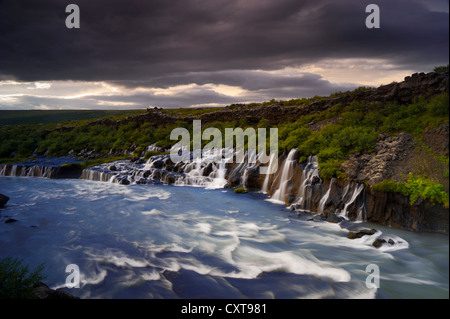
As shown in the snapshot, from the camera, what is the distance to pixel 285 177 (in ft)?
59.9

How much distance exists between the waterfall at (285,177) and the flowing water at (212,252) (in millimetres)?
1124

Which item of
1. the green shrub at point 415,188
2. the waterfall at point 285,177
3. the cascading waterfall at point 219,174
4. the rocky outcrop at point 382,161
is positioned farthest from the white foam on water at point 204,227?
the green shrub at point 415,188

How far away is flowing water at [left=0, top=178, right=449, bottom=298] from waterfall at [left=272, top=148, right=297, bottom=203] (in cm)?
112

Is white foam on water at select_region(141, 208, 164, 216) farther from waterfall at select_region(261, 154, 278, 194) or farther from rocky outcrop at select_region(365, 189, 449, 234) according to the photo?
rocky outcrop at select_region(365, 189, 449, 234)

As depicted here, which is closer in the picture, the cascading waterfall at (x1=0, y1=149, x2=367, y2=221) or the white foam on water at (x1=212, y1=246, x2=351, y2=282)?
the white foam on water at (x1=212, y1=246, x2=351, y2=282)

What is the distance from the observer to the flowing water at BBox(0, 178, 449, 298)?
772 centimetres

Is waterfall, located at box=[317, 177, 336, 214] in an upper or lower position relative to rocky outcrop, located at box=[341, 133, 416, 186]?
lower

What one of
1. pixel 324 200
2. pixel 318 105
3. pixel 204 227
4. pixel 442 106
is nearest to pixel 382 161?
pixel 324 200

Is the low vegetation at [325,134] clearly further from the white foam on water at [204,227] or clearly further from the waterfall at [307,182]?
the white foam on water at [204,227]

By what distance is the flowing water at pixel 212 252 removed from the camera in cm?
772

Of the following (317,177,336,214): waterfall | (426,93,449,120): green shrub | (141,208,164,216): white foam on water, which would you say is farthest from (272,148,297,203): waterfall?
(426,93,449,120): green shrub
